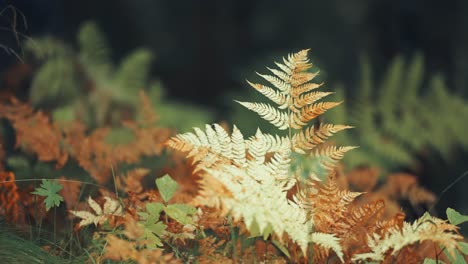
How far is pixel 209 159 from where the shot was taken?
1.44 metres

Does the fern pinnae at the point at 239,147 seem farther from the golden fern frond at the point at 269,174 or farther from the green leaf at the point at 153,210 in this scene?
the green leaf at the point at 153,210

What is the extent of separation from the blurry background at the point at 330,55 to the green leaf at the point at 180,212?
66.8 inches

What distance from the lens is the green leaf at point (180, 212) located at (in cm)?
144

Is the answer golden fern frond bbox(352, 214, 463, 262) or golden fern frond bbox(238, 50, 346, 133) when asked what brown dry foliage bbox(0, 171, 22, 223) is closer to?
golden fern frond bbox(238, 50, 346, 133)

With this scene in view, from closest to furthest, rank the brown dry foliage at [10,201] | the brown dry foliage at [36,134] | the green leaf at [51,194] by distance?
the green leaf at [51,194]
the brown dry foliage at [10,201]
the brown dry foliage at [36,134]

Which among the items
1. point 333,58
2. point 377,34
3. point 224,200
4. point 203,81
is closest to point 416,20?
point 377,34

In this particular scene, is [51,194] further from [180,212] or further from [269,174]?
[269,174]

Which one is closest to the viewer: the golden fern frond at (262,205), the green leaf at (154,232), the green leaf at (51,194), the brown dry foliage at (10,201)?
the golden fern frond at (262,205)

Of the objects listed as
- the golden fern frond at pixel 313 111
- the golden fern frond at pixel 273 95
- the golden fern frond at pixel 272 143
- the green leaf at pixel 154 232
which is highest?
the golden fern frond at pixel 273 95

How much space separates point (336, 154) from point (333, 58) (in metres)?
4.36

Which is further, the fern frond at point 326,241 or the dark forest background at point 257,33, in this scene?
the dark forest background at point 257,33

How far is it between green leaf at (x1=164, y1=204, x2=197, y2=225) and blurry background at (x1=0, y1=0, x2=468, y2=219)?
170 centimetres

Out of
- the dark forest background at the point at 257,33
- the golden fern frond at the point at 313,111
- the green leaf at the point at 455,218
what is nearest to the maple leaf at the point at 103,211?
the golden fern frond at the point at 313,111

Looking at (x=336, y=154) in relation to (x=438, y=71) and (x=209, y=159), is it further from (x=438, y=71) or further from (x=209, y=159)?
(x=438, y=71)
